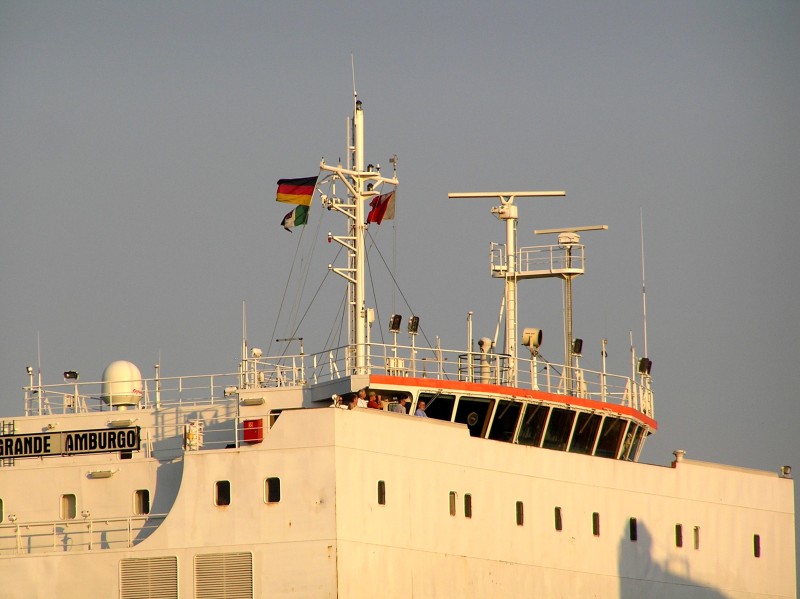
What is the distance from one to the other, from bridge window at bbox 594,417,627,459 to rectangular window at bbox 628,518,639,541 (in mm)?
1972

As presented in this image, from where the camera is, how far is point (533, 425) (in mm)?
38062

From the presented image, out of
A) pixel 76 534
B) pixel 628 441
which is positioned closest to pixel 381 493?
pixel 76 534

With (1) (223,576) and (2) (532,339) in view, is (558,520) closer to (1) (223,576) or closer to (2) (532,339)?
(2) (532,339)

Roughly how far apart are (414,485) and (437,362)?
3.79 metres

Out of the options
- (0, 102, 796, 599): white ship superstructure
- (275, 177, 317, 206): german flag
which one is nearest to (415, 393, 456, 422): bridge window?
(0, 102, 796, 599): white ship superstructure

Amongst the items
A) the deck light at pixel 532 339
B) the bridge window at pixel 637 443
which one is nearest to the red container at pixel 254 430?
the deck light at pixel 532 339

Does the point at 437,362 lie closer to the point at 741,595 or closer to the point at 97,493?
the point at 97,493

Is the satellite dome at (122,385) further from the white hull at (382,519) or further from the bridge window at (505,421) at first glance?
the bridge window at (505,421)

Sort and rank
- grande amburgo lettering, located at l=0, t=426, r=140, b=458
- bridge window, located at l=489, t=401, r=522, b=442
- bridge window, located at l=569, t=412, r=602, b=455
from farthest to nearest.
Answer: bridge window, located at l=569, t=412, r=602, b=455 → bridge window, located at l=489, t=401, r=522, b=442 → grande amburgo lettering, located at l=0, t=426, r=140, b=458

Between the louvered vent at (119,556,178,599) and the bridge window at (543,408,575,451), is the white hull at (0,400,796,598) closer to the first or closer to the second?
the louvered vent at (119,556,178,599)

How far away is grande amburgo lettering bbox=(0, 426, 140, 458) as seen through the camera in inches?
1398

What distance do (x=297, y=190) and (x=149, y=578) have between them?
11351 mm

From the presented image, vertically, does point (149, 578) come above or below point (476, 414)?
below

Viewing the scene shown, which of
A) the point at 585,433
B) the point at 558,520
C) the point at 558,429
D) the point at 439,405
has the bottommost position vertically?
the point at 558,520
